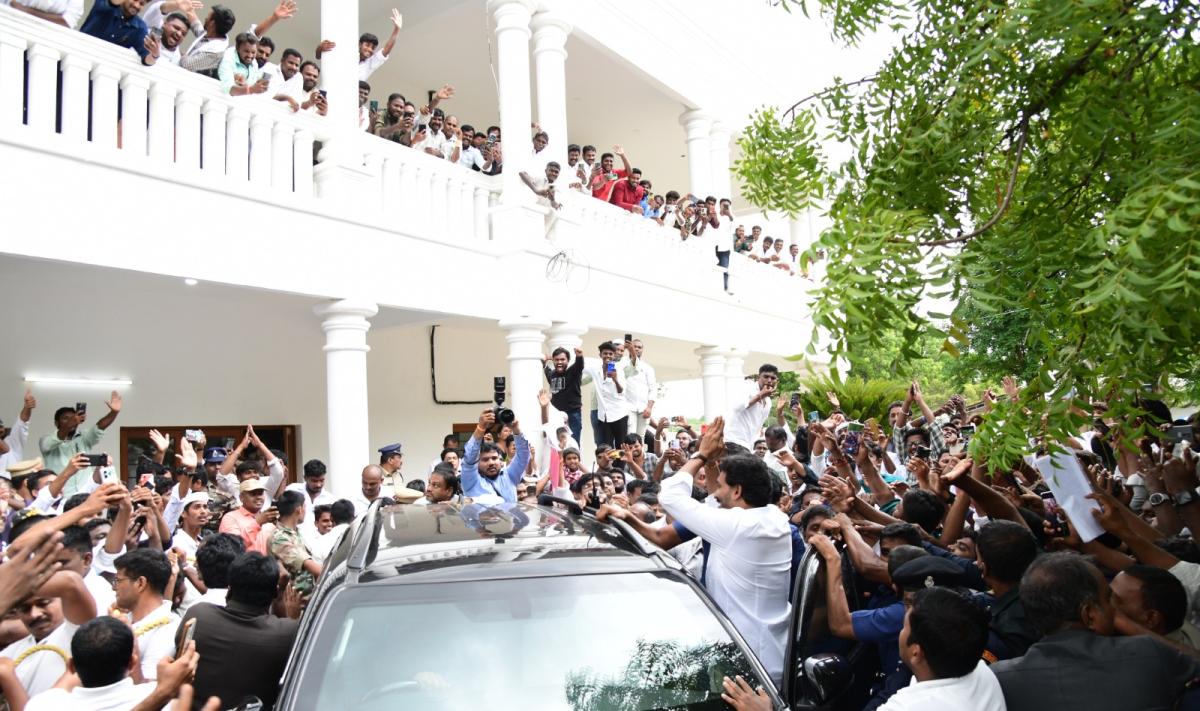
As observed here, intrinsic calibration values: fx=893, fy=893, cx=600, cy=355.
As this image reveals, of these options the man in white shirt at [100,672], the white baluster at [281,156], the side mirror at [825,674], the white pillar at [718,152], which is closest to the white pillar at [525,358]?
the white baluster at [281,156]

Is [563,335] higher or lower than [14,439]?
higher

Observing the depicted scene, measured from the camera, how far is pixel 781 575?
3.91 m

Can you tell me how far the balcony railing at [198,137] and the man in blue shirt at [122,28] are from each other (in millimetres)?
157

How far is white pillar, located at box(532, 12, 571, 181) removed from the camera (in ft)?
39.5

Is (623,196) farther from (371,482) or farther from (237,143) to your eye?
(371,482)

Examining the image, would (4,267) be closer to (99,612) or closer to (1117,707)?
(99,612)

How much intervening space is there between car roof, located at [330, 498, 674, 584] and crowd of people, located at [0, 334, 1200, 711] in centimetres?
38

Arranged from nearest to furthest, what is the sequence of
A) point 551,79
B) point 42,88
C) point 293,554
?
point 293,554 → point 42,88 → point 551,79

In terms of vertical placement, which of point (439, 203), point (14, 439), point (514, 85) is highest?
point (514, 85)

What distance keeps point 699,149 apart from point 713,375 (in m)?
4.11

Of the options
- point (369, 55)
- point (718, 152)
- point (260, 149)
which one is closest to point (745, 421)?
point (260, 149)

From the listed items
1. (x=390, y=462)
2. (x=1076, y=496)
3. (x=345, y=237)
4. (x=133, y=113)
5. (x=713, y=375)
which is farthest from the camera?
(x=713, y=375)

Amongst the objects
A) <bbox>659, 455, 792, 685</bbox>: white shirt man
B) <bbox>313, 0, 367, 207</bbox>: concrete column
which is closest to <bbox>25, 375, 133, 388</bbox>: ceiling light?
<bbox>313, 0, 367, 207</bbox>: concrete column

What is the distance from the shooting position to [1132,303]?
2.25 m
